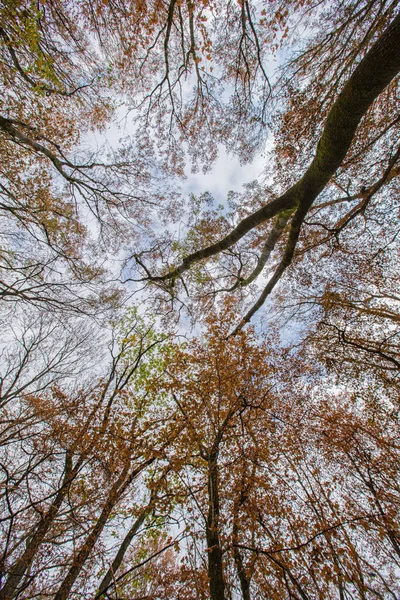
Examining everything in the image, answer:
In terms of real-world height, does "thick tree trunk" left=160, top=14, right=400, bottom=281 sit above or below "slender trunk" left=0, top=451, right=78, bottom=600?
above

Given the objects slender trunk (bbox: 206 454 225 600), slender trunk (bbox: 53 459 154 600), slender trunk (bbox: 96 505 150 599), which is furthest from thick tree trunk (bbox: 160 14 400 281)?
slender trunk (bbox: 96 505 150 599)

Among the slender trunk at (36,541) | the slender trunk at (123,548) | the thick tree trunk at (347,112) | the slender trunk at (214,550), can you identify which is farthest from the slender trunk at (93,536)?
the thick tree trunk at (347,112)

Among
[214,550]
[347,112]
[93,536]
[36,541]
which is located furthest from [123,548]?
[347,112]

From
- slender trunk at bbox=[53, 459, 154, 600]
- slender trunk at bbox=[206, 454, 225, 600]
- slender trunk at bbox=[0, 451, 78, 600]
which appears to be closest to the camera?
slender trunk at bbox=[206, 454, 225, 600]

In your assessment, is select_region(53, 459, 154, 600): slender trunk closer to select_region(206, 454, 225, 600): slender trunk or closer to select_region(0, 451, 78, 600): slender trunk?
select_region(0, 451, 78, 600): slender trunk

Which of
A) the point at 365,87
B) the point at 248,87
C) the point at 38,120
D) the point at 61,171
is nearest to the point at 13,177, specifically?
the point at 61,171

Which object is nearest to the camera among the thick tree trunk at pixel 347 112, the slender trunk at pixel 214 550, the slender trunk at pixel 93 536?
the thick tree trunk at pixel 347 112

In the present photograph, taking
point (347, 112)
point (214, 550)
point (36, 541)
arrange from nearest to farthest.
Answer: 1. point (347, 112)
2. point (214, 550)
3. point (36, 541)

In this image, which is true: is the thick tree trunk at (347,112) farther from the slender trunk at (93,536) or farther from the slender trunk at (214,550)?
the slender trunk at (93,536)

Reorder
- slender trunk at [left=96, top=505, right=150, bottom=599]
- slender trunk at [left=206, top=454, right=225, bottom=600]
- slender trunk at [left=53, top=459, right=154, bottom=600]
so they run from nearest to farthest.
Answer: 1. slender trunk at [left=206, top=454, right=225, bottom=600]
2. slender trunk at [left=53, top=459, right=154, bottom=600]
3. slender trunk at [left=96, top=505, right=150, bottom=599]

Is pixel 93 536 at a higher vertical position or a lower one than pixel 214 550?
higher

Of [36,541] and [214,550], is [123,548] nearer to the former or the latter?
[36,541]

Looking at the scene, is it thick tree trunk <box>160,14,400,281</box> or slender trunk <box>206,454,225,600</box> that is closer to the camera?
thick tree trunk <box>160,14,400,281</box>

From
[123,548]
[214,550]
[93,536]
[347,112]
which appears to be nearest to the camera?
[347,112]
